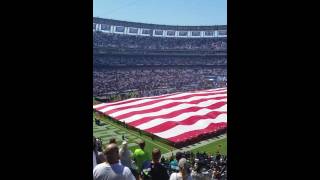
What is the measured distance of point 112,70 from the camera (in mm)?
38906

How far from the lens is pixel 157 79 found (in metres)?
36.3

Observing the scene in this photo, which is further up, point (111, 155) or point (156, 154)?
point (111, 155)

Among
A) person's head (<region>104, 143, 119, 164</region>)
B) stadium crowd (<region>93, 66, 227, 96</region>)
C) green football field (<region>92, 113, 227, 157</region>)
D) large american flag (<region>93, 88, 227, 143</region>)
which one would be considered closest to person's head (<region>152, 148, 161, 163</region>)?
person's head (<region>104, 143, 119, 164</region>)

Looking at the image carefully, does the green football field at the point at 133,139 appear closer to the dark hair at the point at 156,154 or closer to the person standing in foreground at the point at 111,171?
the dark hair at the point at 156,154

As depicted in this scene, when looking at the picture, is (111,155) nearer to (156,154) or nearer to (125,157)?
(156,154)

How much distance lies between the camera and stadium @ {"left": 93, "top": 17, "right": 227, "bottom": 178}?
29.6 feet

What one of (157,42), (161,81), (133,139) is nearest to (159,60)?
(157,42)

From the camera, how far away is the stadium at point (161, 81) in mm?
9008

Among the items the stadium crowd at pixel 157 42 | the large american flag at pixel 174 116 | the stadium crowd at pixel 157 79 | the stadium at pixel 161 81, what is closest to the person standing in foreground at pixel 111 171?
the stadium at pixel 161 81

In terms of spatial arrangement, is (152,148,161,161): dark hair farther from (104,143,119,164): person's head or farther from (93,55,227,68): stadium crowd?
(93,55,227,68): stadium crowd

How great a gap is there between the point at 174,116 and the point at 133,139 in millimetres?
2337
